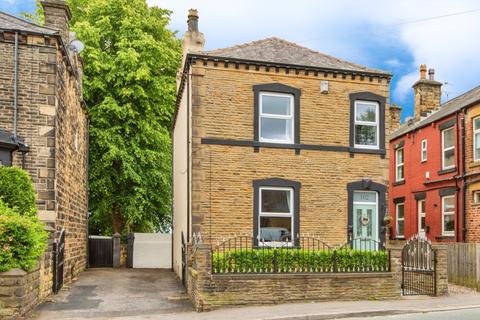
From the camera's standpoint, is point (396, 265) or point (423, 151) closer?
point (396, 265)

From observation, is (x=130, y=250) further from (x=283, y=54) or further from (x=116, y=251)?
(x=283, y=54)

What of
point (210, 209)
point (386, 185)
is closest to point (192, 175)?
point (210, 209)

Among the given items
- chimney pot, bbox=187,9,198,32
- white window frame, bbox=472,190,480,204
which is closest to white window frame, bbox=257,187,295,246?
chimney pot, bbox=187,9,198,32

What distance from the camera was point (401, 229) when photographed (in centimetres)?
2647

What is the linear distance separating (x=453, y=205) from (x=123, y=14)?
1877cm

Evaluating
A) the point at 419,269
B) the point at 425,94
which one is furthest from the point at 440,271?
the point at 425,94

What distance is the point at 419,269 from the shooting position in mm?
15312

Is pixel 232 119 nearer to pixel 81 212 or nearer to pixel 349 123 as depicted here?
pixel 349 123

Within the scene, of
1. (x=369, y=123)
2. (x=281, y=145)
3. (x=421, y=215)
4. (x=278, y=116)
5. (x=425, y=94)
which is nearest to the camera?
(x=281, y=145)

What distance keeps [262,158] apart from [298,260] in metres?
3.96

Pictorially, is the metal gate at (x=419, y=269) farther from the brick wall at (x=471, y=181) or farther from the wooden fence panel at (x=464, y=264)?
the brick wall at (x=471, y=181)

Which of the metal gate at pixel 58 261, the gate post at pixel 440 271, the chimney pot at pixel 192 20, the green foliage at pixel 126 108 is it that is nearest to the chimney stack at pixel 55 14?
the chimney pot at pixel 192 20

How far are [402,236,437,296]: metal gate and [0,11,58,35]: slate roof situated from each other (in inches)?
469

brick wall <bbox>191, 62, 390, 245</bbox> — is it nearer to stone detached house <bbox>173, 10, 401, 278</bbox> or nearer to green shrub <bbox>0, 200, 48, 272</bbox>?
stone detached house <bbox>173, 10, 401, 278</bbox>
